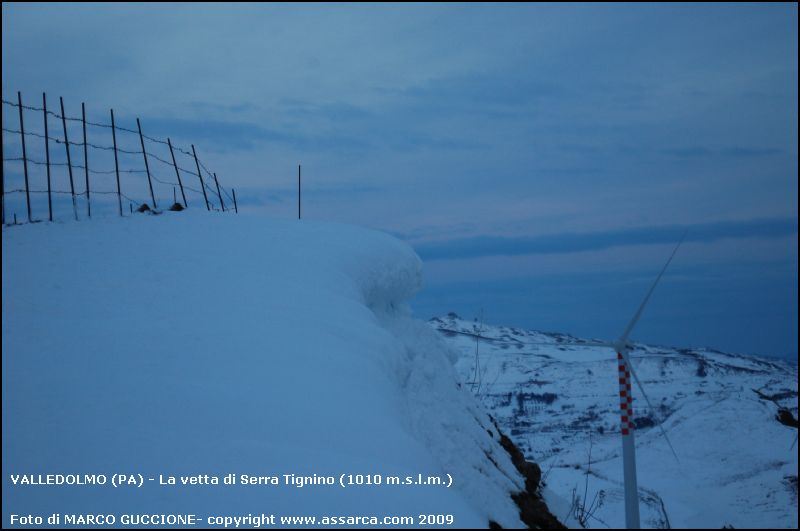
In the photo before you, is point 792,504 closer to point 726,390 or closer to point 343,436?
point 726,390

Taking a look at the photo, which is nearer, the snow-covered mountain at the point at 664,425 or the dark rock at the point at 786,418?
the snow-covered mountain at the point at 664,425

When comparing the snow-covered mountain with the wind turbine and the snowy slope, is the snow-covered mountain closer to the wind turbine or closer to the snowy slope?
the wind turbine

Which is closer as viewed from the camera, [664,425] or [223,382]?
[223,382]

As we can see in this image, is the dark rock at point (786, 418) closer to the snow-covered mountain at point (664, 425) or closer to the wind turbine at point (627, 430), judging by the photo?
the snow-covered mountain at point (664, 425)

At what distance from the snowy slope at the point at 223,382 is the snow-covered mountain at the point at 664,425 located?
3.33 meters

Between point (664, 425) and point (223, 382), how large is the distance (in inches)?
1496

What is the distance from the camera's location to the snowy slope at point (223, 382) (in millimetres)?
5609

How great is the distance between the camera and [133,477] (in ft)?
18.0

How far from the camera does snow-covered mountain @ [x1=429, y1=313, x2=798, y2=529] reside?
25750 mm

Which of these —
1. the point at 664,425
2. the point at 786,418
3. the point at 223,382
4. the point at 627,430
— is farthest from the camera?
the point at 664,425

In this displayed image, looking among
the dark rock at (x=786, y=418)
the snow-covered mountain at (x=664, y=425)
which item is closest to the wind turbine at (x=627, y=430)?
the snow-covered mountain at (x=664, y=425)

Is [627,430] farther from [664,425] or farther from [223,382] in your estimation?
[664,425]

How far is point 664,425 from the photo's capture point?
38.7 meters

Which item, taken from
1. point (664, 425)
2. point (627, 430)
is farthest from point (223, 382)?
point (664, 425)
